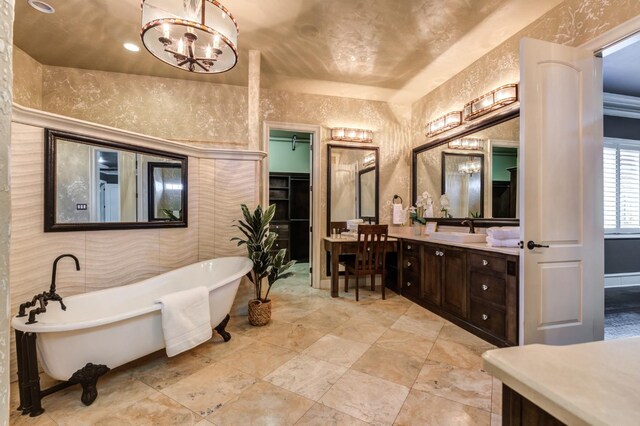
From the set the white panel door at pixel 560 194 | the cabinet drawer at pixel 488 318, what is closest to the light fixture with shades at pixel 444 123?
the white panel door at pixel 560 194

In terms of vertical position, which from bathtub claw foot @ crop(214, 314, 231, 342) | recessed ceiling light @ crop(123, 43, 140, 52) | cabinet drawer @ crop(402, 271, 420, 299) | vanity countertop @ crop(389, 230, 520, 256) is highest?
recessed ceiling light @ crop(123, 43, 140, 52)

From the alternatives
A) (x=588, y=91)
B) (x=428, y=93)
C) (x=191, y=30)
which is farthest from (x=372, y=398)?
(x=428, y=93)

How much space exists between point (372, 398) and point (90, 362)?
1.84 metres

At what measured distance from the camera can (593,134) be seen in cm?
216

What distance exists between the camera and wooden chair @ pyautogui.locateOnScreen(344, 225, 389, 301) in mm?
3674

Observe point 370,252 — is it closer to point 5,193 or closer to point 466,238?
point 466,238

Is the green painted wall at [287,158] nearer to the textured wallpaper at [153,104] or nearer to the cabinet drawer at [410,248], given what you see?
the textured wallpaper at [153,104]

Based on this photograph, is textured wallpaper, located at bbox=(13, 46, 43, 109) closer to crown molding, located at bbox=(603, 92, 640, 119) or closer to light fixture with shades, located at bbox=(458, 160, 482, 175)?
light fixture with shades, located at bbox=(458, 160, 482, 175)

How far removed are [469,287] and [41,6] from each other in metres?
4.86

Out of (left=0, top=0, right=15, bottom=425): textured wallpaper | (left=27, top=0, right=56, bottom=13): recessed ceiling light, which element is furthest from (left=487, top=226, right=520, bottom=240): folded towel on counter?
(left=27, top=0, right=56, bottom=13): recessed ceiling light

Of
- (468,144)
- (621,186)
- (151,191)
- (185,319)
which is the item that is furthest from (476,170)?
(151,191)

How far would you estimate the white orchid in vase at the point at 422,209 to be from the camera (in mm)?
4078

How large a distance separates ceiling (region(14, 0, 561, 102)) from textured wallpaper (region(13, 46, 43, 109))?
11cm

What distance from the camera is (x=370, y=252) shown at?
374 centimetres
